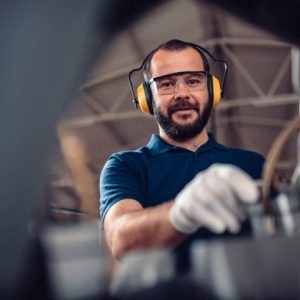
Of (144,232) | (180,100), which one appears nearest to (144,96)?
(180,100)

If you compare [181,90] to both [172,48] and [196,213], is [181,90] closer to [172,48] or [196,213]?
[172,48]

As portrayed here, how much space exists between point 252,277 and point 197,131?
448 millimetres

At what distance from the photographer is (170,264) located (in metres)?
0.41

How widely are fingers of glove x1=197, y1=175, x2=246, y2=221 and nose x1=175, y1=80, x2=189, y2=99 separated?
32 centimetres

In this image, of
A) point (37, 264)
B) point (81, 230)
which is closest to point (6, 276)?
point (37, 264)

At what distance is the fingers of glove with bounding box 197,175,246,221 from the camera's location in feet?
1.44

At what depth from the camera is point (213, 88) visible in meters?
0.78

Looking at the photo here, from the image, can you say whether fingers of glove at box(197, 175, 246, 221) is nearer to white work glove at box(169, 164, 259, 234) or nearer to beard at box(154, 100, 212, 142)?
white work glove at box(169, 164, 259, 234)

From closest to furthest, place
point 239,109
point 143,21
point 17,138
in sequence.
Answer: point 17,138
point 143,21
point 239,109

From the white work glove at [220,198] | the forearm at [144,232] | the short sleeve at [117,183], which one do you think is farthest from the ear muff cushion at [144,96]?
the white work glove at [220,198]

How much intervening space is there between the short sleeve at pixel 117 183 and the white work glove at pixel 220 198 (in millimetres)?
281

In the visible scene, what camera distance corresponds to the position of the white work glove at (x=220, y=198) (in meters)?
0.43

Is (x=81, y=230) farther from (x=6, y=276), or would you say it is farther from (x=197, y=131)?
(x=197, y=131)

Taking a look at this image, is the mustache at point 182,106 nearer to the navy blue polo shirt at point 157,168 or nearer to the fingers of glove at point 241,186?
the navy blue polo shirt at point 157,168
